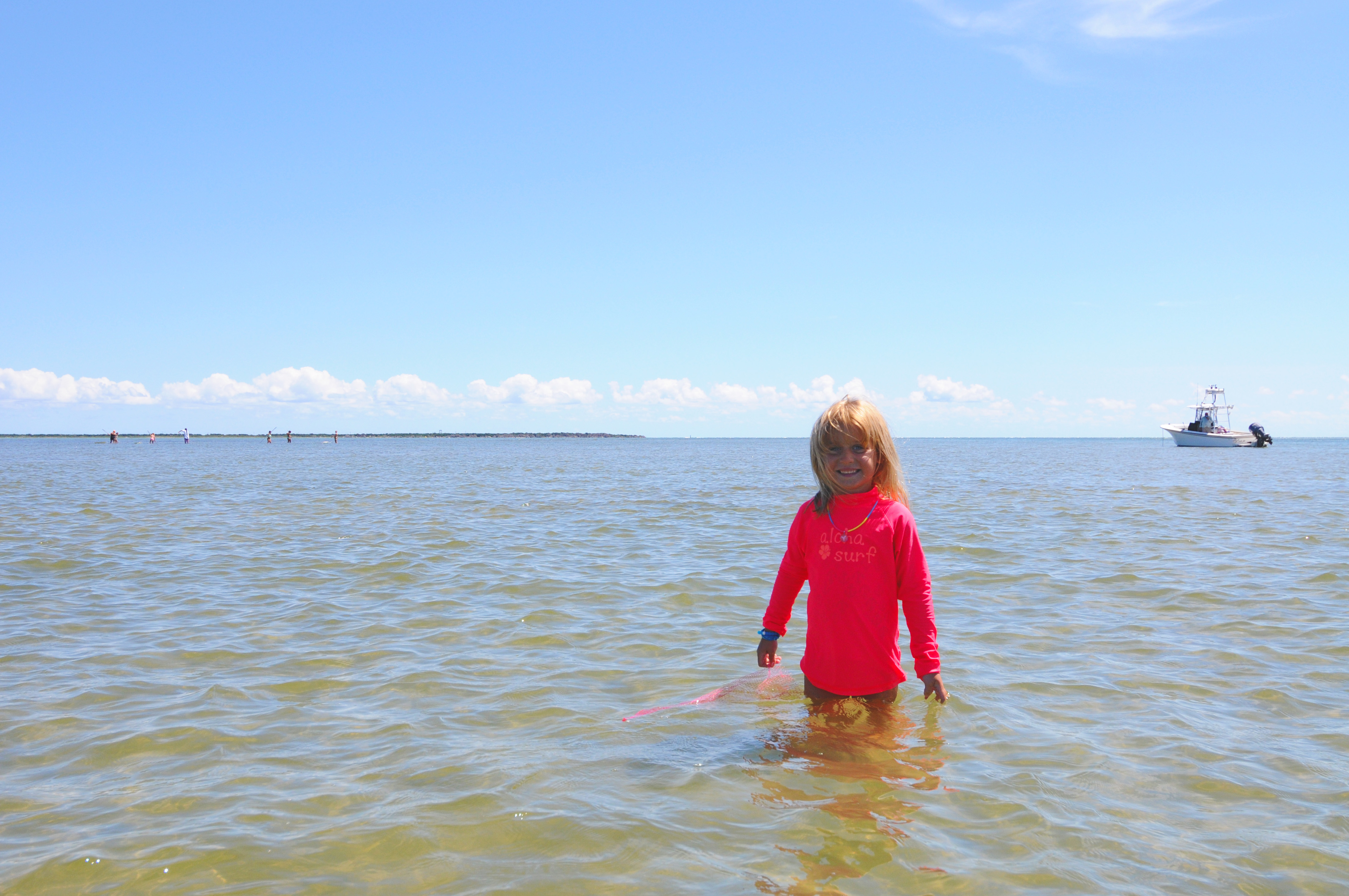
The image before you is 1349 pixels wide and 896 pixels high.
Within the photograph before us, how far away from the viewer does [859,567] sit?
433cm

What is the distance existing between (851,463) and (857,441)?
0.40 ft

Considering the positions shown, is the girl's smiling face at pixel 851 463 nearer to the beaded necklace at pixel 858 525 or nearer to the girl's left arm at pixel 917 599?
the beaded necklace at pixel 858 525

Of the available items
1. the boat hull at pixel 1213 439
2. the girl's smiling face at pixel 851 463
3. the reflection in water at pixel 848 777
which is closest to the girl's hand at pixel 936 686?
the reflection in water at pixel 848 777

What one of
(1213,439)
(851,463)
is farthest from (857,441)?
(1213,439)

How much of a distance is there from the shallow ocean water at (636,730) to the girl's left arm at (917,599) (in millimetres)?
602

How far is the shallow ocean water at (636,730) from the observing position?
3445mm

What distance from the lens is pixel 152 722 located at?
5.10 m

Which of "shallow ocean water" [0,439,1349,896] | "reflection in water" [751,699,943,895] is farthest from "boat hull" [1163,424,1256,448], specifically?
"reflection in water" [751,699,943,895]

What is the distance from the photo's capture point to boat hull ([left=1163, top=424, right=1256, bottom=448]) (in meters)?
75.8

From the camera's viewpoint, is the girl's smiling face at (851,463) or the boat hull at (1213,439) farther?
the boat hull at (1213,439)

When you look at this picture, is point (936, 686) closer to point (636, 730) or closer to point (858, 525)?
point (858, 525)

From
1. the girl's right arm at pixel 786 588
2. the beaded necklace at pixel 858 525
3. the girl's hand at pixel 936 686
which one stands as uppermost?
the beaded necklace at pixel 858 525

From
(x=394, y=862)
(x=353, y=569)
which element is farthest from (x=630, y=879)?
(x=353, y=569)

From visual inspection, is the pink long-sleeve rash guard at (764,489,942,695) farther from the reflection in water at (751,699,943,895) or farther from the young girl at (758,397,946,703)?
the reflection in water at (751,699,943,895)
